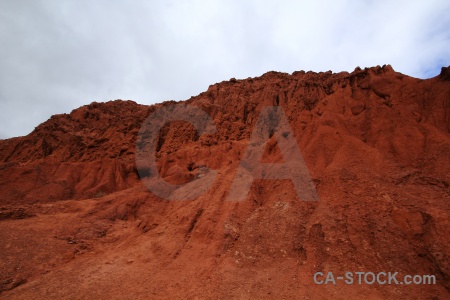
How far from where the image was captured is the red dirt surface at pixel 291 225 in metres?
7.16

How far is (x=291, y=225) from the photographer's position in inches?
349

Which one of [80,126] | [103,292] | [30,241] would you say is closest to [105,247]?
[30,241]

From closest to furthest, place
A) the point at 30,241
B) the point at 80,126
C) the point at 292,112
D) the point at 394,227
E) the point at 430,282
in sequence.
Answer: the point at 430,282 → the point at 394,227 → the point at 30,241 → the point at 292,112 → the point at 80,126

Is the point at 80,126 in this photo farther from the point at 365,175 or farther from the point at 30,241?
the point at 365,175

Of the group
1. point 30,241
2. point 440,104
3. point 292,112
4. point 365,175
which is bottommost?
point 30,241

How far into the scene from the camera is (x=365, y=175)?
30.8 feet

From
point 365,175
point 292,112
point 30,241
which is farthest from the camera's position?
point 292,112

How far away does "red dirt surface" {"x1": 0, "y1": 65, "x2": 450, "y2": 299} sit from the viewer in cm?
716

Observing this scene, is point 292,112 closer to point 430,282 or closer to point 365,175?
point 365,175

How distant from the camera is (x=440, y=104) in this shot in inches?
427

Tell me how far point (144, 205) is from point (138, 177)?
6496mm

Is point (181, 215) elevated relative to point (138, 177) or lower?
lower

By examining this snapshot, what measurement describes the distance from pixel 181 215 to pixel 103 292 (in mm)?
3961

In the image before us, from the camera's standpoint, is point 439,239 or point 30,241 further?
point 30,241
